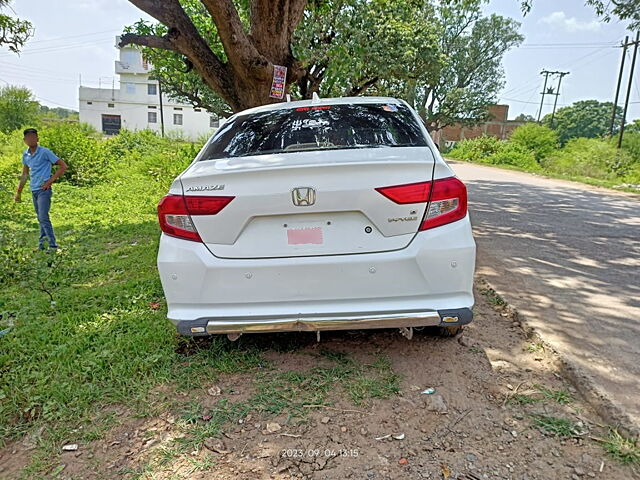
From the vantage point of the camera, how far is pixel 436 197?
2.41 meters

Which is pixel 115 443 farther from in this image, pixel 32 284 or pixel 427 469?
pixel 32 284

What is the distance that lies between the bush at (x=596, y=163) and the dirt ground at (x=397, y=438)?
66.6 feet

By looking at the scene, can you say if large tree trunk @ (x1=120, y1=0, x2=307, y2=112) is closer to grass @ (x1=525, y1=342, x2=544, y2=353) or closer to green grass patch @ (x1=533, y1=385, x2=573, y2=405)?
grass @ (x1=525, y1=342, x2=544, y2=353)

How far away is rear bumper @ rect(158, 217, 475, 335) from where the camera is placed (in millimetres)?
2410

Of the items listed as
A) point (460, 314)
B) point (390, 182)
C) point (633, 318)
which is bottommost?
point (633, 318)

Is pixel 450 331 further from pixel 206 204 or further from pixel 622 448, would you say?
pixel 206 204

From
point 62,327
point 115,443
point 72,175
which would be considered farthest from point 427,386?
point 72,175

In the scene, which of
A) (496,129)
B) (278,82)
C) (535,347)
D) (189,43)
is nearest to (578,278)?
(535,347)

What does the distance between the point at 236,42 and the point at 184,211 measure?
12.6 feet

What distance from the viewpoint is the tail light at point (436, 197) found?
7.79ft

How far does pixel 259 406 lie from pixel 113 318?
1925 millimetres

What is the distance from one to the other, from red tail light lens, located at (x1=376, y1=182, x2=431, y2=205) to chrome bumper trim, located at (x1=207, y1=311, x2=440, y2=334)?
0.61m

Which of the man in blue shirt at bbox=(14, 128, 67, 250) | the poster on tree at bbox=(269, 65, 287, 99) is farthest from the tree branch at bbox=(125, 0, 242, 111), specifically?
the man in blue shirt at bbox=(14, 128, 67, 250)

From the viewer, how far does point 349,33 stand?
988cm
